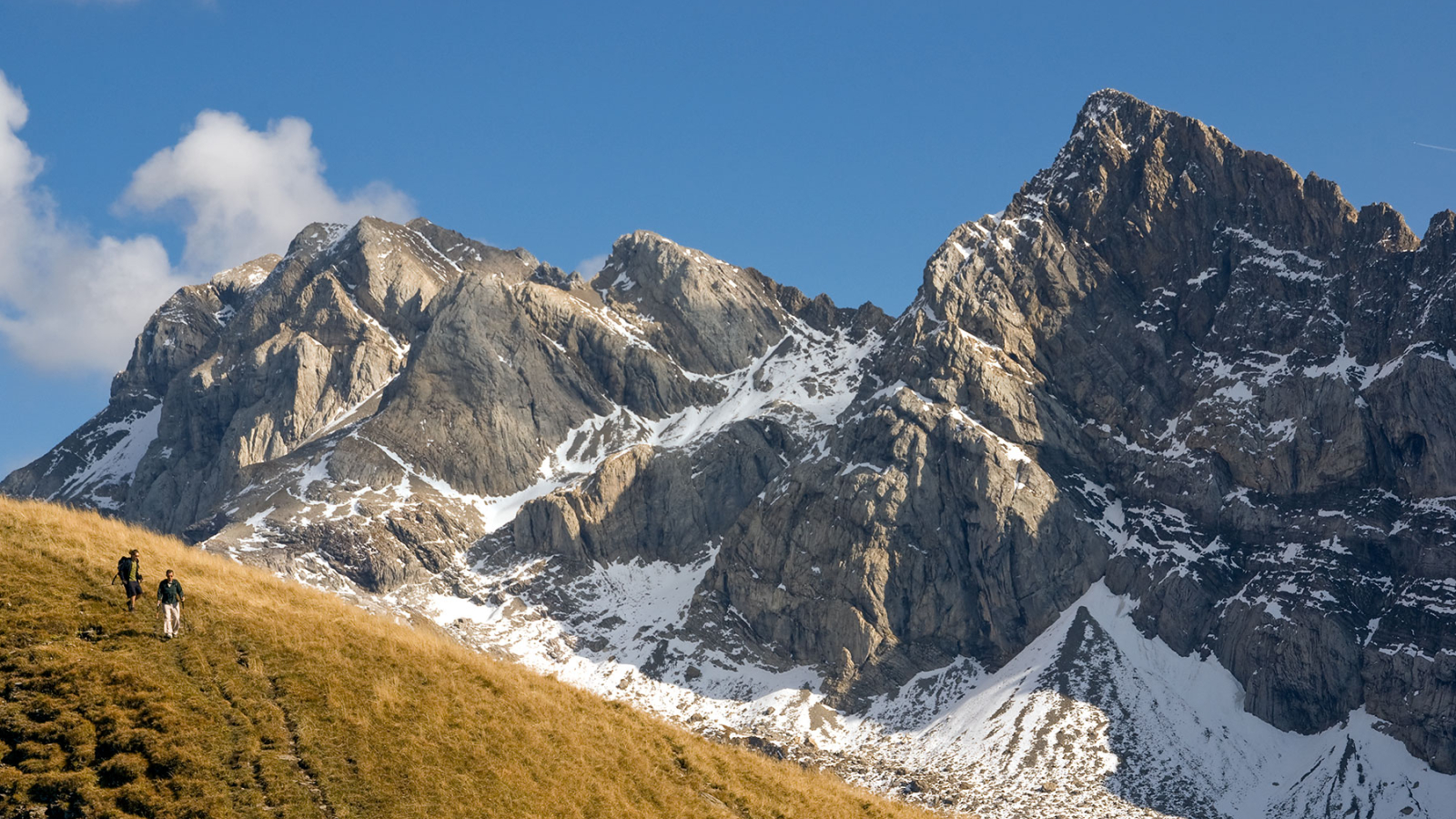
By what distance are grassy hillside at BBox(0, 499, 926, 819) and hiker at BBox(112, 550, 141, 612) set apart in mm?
490

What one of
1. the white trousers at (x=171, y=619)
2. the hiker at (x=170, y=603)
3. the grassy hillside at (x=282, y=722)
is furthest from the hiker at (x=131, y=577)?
the white trousers at (x=171, y=619)

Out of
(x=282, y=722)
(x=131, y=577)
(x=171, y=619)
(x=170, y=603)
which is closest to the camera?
(x=282, y=722)

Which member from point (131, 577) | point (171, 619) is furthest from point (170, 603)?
point (131, 577)

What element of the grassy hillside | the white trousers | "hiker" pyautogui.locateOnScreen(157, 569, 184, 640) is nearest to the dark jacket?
"hiker" pyautogui.locateOnScreen(157, 569, 184, 640)

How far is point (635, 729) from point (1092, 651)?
475 feet

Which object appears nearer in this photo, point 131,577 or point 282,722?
point 282,722

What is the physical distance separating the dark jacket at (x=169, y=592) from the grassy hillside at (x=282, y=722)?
1319 mm

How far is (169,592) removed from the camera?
131 ft

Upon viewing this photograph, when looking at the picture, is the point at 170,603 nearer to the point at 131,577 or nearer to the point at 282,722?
the point at 131,577

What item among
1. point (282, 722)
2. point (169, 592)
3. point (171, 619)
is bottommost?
point (282, 722)

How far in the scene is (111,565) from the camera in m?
43.6

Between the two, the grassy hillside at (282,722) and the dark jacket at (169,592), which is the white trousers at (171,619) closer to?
the dark jacket at (169,592)

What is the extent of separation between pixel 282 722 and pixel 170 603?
18.9 feet

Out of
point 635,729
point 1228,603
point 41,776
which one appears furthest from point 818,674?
point 41,776
